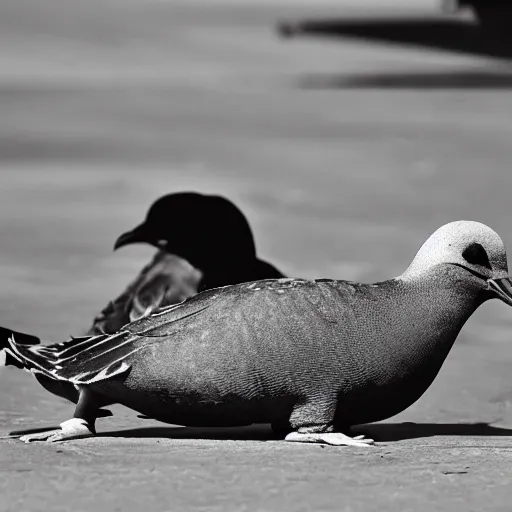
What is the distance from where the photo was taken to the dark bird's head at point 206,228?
254 inches

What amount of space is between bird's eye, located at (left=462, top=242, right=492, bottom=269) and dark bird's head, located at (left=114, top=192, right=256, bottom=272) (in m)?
1.50

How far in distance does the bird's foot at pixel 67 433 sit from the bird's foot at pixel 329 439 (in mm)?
716

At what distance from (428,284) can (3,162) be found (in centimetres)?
817

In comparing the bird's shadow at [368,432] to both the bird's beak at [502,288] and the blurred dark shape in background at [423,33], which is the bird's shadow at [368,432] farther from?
the blurred dark shape in background at [423,33]

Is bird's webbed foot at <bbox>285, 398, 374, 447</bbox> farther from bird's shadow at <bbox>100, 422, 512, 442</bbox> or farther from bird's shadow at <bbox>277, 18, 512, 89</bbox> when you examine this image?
bird's shadow at <bbox>277, 18, 512, 89</bbox>

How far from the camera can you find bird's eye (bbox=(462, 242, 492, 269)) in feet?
16.9

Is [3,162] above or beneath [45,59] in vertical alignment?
beneath

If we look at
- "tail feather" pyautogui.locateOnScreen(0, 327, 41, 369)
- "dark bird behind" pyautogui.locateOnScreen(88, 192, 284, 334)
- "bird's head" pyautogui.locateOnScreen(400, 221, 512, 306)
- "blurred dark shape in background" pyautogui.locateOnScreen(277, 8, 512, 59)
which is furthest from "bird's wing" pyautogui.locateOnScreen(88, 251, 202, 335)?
"blurred dark shape in background" pyautogui.locateOnScreen(277, 8, 512, 59)

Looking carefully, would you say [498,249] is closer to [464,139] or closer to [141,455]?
[141,455]

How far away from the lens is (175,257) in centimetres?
660

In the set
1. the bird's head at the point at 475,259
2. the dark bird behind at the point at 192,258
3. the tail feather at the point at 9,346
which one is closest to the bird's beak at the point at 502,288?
the bird's head at the point at 475,259

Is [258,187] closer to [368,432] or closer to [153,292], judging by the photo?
[153,292]

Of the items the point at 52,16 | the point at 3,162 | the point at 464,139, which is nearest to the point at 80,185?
the point at 3,162

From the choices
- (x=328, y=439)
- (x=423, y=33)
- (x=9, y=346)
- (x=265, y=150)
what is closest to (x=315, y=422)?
(x=328, y=439)
